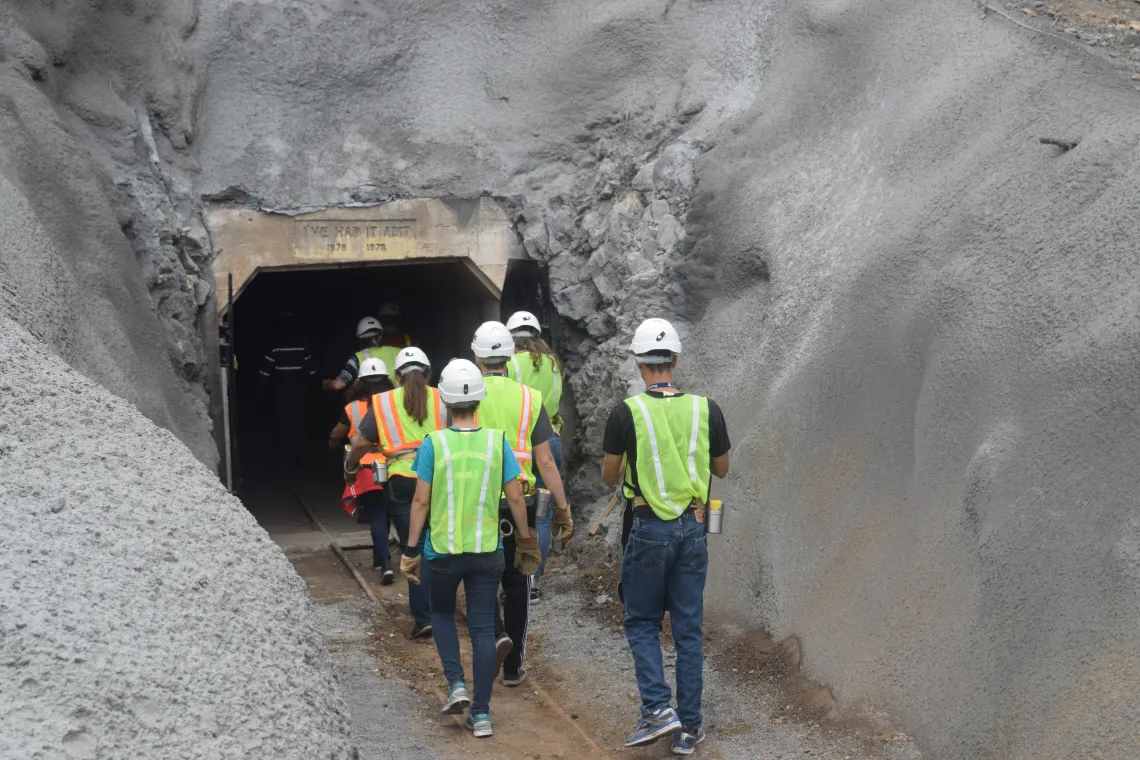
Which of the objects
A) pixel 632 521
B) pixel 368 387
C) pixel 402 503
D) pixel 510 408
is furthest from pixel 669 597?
pixel 368 387

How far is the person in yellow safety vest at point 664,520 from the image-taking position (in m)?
6.70

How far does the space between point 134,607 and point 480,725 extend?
287 cm

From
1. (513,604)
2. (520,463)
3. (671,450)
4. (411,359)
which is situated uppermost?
(411,359)

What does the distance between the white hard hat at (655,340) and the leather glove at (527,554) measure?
1.23 m

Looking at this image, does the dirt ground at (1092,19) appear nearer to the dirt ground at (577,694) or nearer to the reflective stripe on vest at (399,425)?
the dirt ground at (577,694)

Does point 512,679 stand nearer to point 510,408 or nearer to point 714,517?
point 510,408

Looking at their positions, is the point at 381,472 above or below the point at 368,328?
below

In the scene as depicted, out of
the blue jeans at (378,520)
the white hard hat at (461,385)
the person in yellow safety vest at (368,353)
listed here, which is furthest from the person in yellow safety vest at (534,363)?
the white hard hat at (461,385)

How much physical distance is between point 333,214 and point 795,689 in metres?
6.58

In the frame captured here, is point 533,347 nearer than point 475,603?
No

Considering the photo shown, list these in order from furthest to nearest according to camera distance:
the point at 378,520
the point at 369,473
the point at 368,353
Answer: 1. the point at 368,353
2. the point at 378,520
3. the point at 369,473

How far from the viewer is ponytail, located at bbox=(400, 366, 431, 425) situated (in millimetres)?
8297

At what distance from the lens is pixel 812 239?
962 cm

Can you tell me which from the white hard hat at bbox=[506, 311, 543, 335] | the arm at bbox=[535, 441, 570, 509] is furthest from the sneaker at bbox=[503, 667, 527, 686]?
the white hard hat at bbox=[506, 311, 543, 335]
